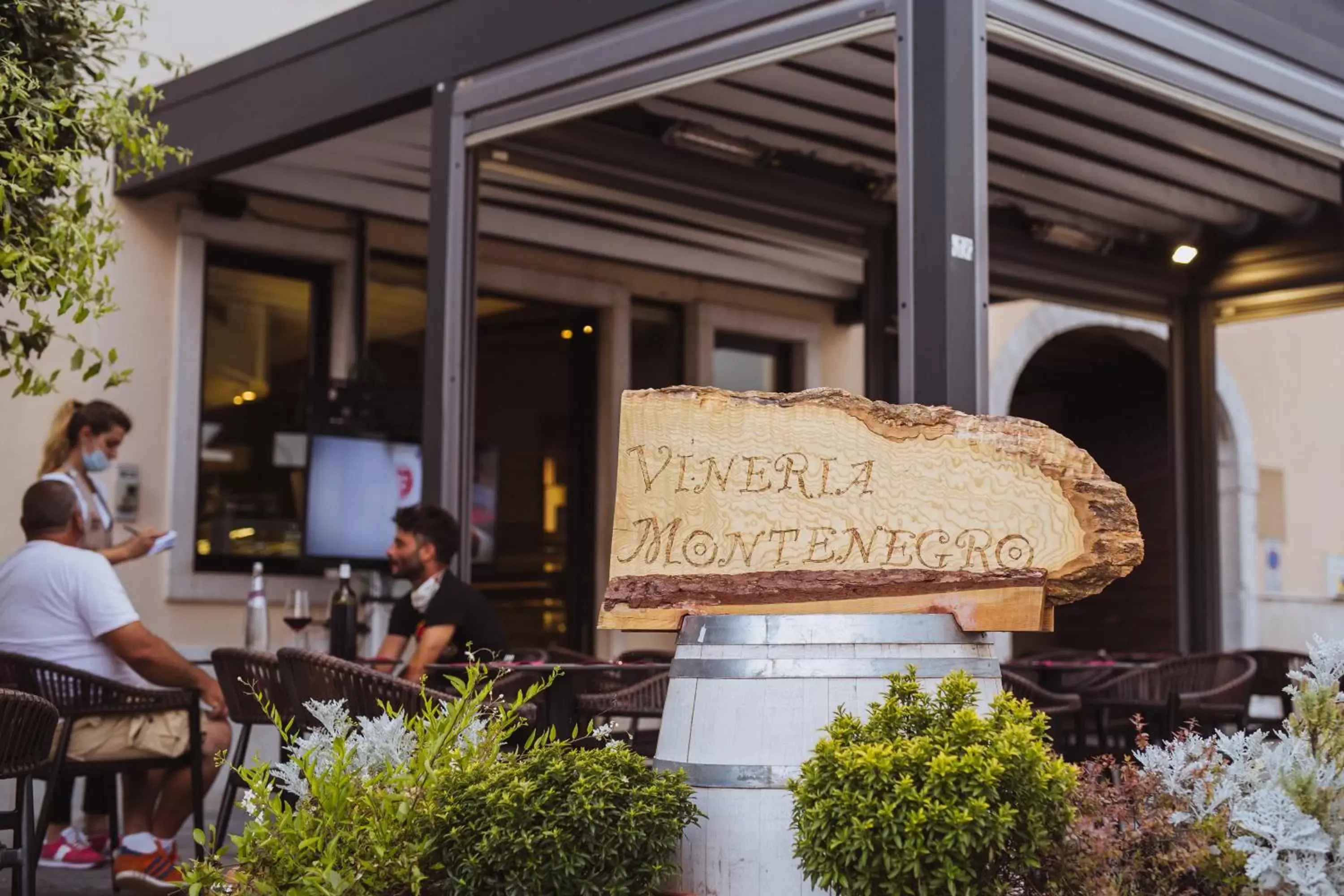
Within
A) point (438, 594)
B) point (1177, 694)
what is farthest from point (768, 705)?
point (1177, 694)

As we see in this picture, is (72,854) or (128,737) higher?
(128,737)

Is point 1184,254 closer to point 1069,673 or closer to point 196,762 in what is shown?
point 1069,673

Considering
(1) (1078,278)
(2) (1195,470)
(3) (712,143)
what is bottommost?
(2) (1195,470)

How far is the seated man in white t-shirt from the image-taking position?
4789 mm

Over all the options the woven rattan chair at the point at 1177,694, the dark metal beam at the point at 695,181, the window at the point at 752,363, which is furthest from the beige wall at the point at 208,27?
the woven rattan chair at the point at 1177,694

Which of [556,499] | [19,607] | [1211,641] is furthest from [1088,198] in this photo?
[19,607]

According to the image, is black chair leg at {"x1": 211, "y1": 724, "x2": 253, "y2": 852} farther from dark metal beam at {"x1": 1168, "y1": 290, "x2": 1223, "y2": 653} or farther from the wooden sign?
dark metal beam at {"x1": 1168, "y1": 290, "x2": 1223, "y2": 653}

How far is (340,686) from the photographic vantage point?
153 inches

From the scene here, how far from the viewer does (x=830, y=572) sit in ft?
8.84

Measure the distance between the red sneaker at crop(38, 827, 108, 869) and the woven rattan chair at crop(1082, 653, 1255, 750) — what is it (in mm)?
3741

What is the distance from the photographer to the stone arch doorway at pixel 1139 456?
13.0m

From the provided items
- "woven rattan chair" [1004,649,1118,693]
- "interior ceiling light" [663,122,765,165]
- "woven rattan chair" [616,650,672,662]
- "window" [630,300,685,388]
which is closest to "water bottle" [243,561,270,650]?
"woven rattan chair" [616,650,672,662]

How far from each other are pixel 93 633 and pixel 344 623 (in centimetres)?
81

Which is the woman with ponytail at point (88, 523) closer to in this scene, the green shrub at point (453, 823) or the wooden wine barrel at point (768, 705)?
the green shrub at point (453, 823)
